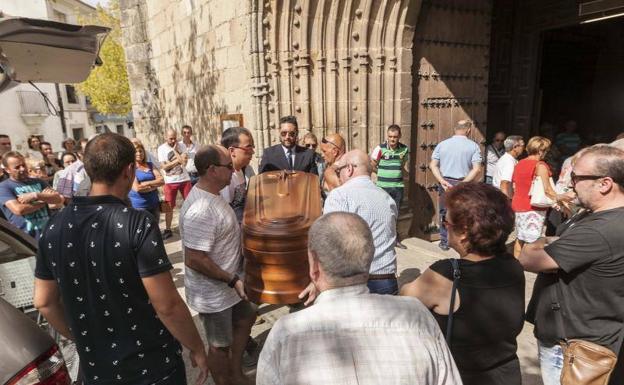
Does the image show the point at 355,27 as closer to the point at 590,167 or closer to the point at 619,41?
the point at 590,167

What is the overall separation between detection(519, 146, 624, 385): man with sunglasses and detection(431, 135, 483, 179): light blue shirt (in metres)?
3.24

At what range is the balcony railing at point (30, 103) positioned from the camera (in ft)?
72.6

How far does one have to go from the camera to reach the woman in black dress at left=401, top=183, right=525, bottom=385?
146 cm

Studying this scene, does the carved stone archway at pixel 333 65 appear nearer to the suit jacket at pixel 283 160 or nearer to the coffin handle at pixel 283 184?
the suit jacket at pixel 283 160

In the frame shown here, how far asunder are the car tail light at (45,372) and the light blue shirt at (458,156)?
4.78 metres

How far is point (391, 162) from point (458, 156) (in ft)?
2.96

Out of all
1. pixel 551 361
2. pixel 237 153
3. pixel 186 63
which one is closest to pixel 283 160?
pixel 237 153

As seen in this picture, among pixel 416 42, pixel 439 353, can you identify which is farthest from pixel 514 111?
pixel 439 353

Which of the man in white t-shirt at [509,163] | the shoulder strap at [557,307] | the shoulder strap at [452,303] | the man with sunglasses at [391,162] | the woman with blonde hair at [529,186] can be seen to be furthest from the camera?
the man with sunglasses at [391,162]

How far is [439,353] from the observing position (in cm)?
107

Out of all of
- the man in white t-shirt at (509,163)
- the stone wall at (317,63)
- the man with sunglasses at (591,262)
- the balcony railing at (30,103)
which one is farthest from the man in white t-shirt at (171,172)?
the balcony railing at (30,103)

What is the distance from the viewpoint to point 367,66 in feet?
17.5

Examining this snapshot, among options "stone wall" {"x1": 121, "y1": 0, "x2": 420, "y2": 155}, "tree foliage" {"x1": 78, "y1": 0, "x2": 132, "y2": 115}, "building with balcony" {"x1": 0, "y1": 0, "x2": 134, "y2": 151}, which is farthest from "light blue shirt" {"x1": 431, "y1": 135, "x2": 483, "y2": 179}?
"building with balcony" {"x1": 0, "y1": 0, "x2": 134, "y2": 151}

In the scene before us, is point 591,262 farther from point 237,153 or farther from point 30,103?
point 30,103
